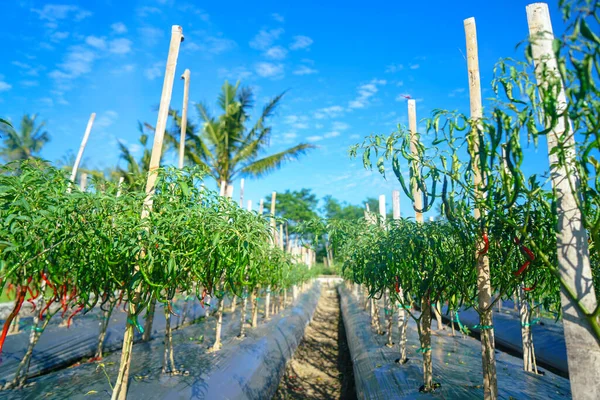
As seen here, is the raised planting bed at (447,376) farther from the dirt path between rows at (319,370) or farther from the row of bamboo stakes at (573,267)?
the row of bamboo stakes at (573,267)

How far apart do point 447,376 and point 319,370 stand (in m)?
4.70

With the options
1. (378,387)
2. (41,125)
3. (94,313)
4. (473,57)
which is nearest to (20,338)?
(94,313)

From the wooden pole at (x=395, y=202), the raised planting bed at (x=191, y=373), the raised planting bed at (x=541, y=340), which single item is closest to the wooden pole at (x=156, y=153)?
the raised planting bed at (x=191, y=373)

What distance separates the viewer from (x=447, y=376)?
208 inches

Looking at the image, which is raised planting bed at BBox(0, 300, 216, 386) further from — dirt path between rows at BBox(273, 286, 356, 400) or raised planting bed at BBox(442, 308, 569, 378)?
raised planting bed at BBox(442, 308, 569, 378)

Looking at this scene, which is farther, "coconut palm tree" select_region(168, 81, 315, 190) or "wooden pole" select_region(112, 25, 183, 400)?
"coconut palm tree" select_region(168, 81, 315, 190)

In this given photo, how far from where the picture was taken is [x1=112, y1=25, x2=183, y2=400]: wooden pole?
3.51 m

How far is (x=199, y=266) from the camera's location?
353cm

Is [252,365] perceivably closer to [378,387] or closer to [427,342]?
[378,387]

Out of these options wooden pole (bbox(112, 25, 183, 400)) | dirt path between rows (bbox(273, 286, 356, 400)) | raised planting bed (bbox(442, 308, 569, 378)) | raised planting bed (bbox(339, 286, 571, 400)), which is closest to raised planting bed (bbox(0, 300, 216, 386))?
wooden pole (bbox(112, 25, 183, 400))

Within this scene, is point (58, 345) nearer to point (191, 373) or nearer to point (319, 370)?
point (191, 373)

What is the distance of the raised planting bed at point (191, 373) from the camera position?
178 inches

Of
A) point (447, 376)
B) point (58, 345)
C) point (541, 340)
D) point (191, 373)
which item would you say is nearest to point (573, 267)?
point (447, 376)

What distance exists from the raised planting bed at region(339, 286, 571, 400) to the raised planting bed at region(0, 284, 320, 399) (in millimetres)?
1733
